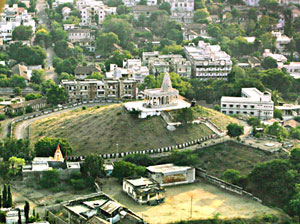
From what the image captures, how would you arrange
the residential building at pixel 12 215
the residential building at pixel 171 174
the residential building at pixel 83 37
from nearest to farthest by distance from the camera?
the residential building at pixel 12 215, the residential building at pixel 171 174, the residential building at pixel 83 37

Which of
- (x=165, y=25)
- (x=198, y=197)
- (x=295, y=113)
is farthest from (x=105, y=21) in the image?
(x=198, y=197)

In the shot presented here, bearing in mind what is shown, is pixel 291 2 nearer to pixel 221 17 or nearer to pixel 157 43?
pixel 221 17

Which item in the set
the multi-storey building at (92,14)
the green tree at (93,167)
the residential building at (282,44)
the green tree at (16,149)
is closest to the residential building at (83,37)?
the multi-storey building at (92,14)

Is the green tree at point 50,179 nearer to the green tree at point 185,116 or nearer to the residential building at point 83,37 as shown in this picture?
the green tree at point 185,116

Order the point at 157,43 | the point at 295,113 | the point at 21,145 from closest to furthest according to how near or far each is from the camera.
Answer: the point at 21,145 < the point at 295,113 < the point at 157,43

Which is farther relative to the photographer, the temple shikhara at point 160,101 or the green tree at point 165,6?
the green tree at point 165,6

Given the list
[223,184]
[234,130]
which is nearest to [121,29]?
[234,130]

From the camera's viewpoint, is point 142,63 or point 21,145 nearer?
point 21,145
